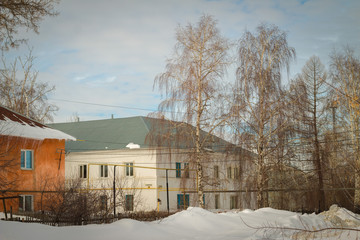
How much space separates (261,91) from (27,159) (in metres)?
14.0

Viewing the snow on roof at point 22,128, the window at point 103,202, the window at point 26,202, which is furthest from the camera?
the window at point 26,202

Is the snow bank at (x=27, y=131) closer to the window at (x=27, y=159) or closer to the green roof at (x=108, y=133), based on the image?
Result: the window at (x=27, y=159)

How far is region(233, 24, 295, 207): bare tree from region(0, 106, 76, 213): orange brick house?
10.6m

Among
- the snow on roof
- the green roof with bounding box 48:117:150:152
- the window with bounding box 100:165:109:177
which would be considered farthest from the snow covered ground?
the window with bounding box 100:165:109:177

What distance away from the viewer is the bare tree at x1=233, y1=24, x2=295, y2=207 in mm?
23219

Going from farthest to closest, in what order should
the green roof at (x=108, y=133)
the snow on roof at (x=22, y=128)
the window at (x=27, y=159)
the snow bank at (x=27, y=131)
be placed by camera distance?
the green roof at (x=108, y=133) → the window at (x=27, y=159) → the snow on roof at (x=22, y=128) → the snow bank at (x=27, y=131)

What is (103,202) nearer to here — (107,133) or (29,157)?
(29,157)

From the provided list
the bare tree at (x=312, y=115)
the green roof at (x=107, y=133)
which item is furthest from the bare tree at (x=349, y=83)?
the green roof at (x=107, y=133)

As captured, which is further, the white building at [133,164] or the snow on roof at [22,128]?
the white building at [133,164]

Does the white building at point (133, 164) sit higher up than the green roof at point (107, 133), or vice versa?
the green roof at point (107, 133)

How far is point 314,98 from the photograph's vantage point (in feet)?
95.1

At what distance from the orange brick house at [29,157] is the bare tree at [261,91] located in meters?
10.6

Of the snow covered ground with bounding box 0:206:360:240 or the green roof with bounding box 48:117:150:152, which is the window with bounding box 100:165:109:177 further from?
the snow covered ground with bounding box 0:206:360:240

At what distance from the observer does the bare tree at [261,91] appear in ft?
76.2
